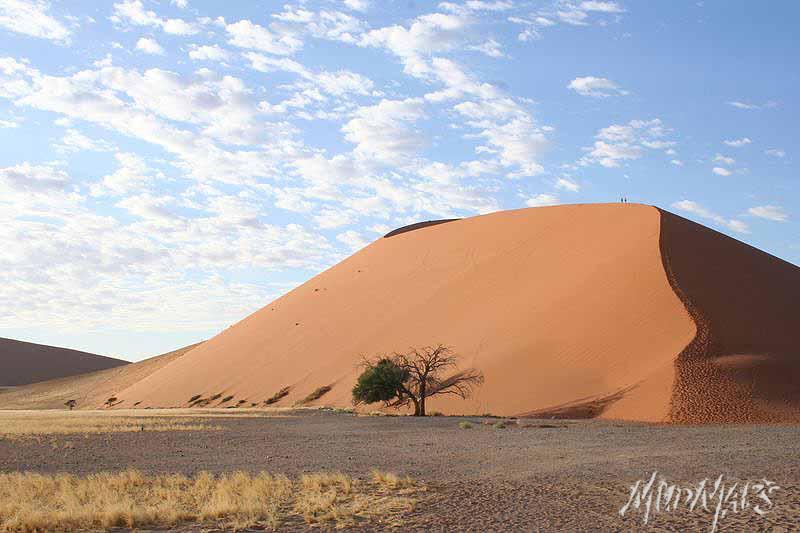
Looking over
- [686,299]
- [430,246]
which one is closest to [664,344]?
[686,299]

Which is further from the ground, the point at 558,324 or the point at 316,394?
the point at 558,324

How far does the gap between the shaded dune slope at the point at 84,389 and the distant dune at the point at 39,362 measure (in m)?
23.2

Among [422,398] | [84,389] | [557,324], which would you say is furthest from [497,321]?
[84,389]

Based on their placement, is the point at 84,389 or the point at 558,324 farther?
the point at 84,389

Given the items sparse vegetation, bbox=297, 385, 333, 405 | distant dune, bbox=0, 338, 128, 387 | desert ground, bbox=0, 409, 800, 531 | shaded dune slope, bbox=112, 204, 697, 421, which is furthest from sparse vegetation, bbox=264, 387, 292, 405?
distant dune, bbox=0, 338, 128, 387

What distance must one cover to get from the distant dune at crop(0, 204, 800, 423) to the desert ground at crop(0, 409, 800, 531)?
12.7ft

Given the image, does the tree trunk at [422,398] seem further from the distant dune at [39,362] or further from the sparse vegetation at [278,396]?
the distant dune at [39,362]

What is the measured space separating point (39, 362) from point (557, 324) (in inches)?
3552

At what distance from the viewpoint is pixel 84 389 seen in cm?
6912

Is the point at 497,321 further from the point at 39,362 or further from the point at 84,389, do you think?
the point at 39,362

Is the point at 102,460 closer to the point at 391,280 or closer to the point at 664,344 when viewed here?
the point at 664,344

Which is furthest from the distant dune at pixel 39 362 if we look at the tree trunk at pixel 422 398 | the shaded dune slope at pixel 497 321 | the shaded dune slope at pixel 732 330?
the shaded dune slope at pixel 732 330

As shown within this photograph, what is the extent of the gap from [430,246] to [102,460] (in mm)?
39275

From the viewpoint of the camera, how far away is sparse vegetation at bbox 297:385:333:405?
3972 centimetres
